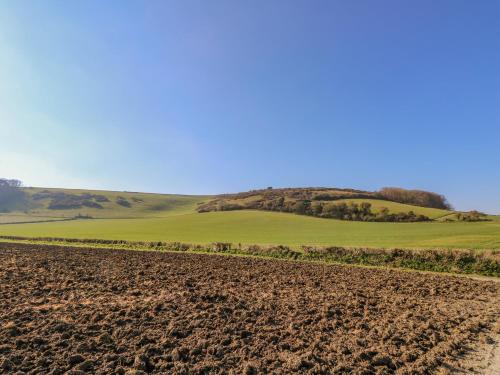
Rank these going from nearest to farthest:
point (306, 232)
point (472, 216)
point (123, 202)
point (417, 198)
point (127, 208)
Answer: point (306, 232) < point (472, 216) < point (417, 198) < point (127, 208) < point (123, 202)

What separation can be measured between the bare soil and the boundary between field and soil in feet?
15.1

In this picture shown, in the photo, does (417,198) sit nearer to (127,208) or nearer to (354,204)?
(354,204)

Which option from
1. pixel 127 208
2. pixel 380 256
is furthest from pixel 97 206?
pixel 380 256

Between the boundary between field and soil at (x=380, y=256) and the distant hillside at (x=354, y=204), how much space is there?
34195 mm

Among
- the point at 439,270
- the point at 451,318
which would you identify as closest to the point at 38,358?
the point at 451,318

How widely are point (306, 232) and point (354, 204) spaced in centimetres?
2321

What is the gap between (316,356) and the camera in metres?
8.08

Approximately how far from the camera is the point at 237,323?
34.2 feet

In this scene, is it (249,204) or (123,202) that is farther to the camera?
(123,202)

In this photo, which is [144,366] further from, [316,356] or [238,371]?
[316,356]

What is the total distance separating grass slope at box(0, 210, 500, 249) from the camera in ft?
103

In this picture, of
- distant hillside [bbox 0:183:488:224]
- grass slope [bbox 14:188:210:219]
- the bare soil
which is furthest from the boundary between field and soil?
grass slope [bbox 14:188:210:219]

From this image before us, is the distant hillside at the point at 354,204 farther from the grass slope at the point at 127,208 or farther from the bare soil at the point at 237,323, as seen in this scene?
the bare soil at the point at 237,323

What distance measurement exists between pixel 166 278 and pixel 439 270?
18.6 meters
